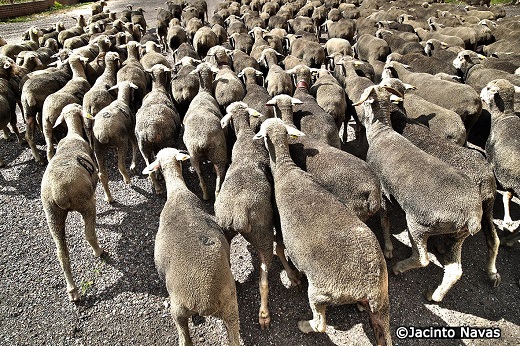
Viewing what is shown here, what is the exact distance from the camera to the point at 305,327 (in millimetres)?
4023

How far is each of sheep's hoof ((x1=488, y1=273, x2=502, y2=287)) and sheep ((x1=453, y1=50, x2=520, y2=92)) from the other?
13.4 ft

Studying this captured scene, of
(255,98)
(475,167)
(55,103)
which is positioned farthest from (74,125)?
(475,167)

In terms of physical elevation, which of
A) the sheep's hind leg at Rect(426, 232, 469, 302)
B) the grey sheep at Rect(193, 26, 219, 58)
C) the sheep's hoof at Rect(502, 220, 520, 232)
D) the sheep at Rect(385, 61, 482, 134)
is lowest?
the sheep's hoof at Rect(502, 220, 520, 232)

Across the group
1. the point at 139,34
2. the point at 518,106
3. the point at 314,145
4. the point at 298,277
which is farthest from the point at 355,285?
the point at 139,34

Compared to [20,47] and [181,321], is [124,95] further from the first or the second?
[20,47]

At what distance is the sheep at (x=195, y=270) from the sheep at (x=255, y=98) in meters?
2.90

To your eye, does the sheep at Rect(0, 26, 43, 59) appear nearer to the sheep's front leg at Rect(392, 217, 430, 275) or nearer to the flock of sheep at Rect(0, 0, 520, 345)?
the flock of sheep at Rect(0, 0, 520, 345)

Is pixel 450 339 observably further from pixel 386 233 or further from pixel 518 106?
pixel 518 106

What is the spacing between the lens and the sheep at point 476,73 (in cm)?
738

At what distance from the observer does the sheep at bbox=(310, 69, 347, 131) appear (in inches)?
275

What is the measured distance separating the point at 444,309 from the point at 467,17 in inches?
623

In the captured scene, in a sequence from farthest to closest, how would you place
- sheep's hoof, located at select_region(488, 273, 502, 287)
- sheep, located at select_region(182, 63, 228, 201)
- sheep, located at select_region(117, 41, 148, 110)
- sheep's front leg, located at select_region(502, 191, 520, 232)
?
sheep, located at select_region(117, 41, 148, 110), sheep, located at select_region(182, 63, 228, 201), sheep's front leg, located at select_region(502, 191, 520, 232), sheep's hoof, located at select_region(488, 273, 502, 287)

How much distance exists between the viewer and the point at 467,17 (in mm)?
15469

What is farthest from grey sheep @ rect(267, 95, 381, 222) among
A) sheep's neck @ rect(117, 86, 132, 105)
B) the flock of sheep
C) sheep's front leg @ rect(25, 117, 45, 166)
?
sheep's front leg @ rect(25, 117, 45, 166)
